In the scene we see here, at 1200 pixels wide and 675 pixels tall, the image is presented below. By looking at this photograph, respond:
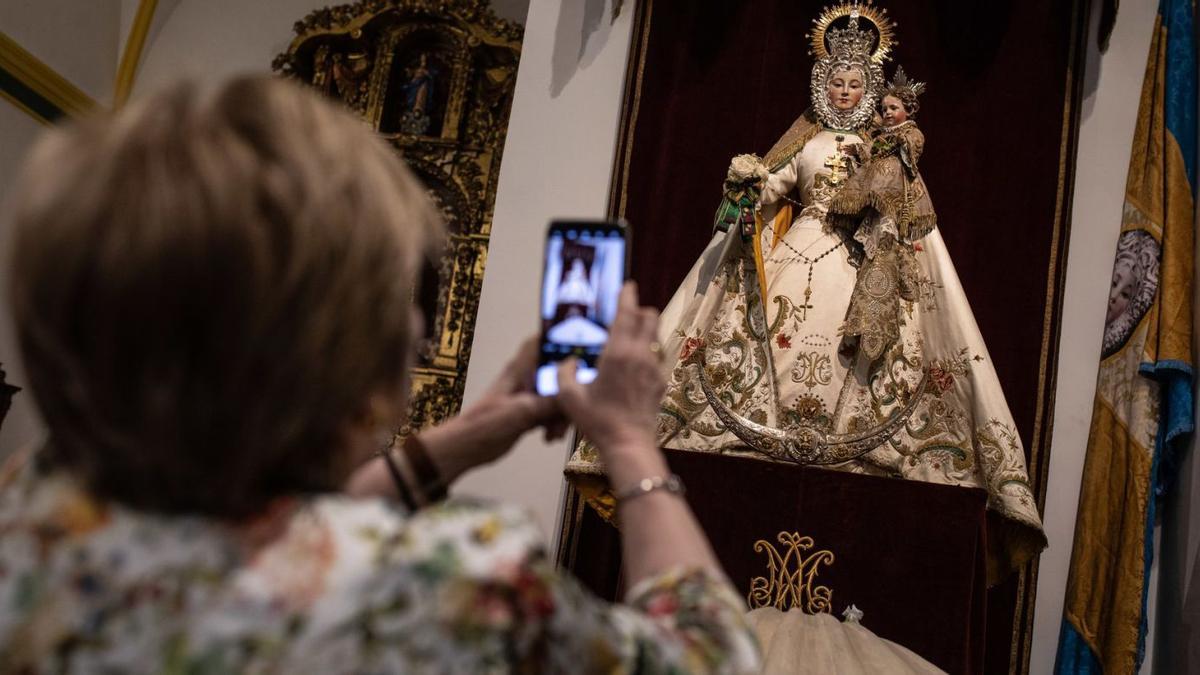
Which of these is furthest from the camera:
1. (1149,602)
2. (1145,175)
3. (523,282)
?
(523,282)

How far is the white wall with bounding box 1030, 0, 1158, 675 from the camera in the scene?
3291 millimetres

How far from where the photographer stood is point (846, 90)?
3289 millimetres

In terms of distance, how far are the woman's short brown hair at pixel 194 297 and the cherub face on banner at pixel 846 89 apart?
2.81 meters

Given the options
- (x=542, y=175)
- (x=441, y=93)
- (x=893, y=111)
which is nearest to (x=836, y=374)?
(x=893, y=111)

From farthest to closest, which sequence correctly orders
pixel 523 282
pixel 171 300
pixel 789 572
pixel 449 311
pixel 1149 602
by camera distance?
1. pixel 449 311
2. pixel 523 282
3. pixel 1149 602
4. pixel 789 572
5. pixel 171 300

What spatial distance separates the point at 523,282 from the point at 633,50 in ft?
3.15

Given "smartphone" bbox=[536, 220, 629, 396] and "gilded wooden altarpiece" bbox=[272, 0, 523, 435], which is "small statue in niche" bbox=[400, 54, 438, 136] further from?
"smartphone" bbox=[536, 220, 629, 396]

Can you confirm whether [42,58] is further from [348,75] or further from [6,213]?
[348,75]

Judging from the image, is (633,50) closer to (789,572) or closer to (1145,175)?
(1145,175)

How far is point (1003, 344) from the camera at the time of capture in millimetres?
3523

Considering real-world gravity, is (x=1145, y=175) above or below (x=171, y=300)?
above

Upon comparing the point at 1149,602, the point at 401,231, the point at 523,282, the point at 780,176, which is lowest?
A: the point at 1149,602

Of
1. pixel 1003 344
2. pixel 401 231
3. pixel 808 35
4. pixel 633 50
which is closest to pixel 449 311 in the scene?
pixel 633 50

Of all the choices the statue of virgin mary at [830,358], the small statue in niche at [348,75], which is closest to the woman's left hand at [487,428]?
the statue of virgin mary at [830,358]
